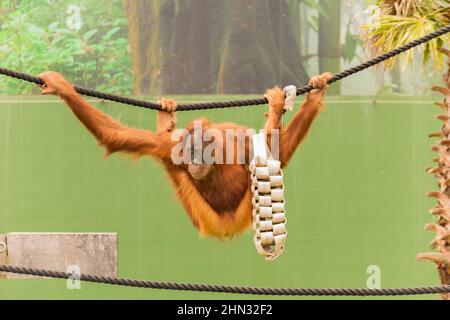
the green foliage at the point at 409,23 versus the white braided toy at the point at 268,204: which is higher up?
the green foliage at the point at 409,23

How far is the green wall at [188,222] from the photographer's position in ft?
19.5

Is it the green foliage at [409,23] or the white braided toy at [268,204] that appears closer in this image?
the white braided toy at [268,204]

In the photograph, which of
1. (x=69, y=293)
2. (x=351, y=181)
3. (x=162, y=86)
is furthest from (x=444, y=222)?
(x=69, y=293)

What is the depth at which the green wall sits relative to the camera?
5945 millimetres

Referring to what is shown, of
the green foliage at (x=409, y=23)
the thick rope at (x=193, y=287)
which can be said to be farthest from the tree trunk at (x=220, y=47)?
the thick rope at (x=193, y=287)

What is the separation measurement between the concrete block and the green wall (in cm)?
8

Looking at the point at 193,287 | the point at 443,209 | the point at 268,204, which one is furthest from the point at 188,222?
the point at 193,287

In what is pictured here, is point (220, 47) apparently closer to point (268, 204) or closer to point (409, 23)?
point (409, 23)

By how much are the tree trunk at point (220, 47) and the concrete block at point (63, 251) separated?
124 cm

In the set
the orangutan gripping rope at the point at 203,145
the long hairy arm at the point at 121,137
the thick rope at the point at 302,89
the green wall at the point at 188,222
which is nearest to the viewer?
the thick rope at the point at 302,89

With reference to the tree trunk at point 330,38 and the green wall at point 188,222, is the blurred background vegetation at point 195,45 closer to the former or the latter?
the tree trunk at point 330,38

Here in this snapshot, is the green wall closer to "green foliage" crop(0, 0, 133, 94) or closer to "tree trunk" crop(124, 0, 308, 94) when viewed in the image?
"tree trunk" crop(124, 0, 308, 94)

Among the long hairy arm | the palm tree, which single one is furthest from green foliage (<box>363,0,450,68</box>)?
the long hairy arm

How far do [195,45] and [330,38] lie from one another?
3.46 ft
